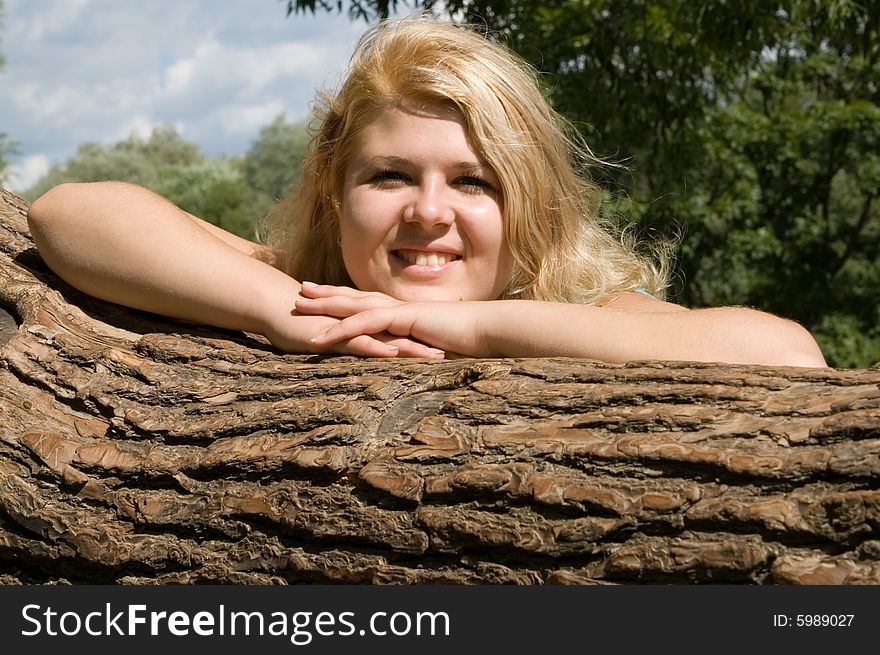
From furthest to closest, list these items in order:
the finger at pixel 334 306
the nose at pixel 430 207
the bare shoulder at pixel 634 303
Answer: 1. the bare shoulder at pixel 634 303
2. the nose at pixel 430 207
3. the finger at pixel 334 306

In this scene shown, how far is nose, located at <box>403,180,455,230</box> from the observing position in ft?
8.20

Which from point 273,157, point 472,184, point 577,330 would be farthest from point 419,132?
point 273,157

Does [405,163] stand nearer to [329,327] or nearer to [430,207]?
[430,207]

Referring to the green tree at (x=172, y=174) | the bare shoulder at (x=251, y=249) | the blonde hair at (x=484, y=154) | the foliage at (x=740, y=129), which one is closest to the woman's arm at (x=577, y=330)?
the blonde hair at (x=484, y=154)

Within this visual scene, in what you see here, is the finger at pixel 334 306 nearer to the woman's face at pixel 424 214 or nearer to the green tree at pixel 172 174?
the woman's face at pixel 424 214

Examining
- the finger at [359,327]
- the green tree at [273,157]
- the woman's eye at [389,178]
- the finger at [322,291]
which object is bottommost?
the finger at [359,327]

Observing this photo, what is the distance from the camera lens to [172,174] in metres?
31.6

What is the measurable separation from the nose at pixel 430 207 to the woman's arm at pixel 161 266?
0.36 meters

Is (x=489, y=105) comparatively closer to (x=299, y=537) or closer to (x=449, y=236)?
(x=449, y=236)

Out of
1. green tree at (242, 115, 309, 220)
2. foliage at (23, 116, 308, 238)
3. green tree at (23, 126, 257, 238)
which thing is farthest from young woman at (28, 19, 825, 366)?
green tree at (242, 115, 309, 220)

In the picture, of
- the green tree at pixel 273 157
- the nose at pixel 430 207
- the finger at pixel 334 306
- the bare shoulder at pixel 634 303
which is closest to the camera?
the finger at pixel 334 306

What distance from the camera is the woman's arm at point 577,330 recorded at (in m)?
1.94

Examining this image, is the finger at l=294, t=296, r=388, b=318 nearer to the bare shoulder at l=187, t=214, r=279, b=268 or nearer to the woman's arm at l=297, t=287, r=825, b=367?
the woman's arm at l=297, t=287, r=825, b=367

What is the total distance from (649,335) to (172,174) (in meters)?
31.2
